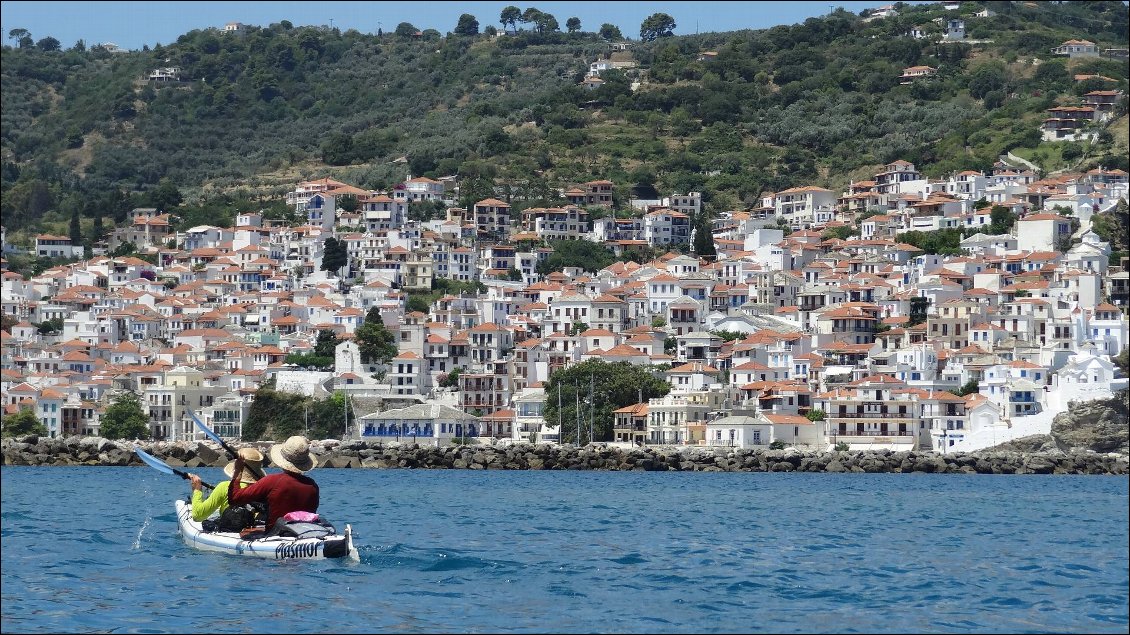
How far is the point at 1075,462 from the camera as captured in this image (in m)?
59.7

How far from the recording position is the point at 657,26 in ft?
591

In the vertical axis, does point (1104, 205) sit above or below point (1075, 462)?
above

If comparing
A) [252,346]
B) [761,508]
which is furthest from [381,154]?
[761,508]

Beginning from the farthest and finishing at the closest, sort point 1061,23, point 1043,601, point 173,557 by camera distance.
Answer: point 1061,23
point 173,557
point 1043,601

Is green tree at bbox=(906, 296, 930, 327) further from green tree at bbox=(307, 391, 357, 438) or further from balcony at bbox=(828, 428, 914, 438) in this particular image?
green tree at bbox=(307, 391, 357, 438)

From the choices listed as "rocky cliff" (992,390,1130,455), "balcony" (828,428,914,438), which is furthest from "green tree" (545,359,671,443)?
"rocky cliff" (992,390,1130,455)

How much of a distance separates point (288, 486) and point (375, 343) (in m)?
59.4

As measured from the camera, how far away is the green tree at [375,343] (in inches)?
3113

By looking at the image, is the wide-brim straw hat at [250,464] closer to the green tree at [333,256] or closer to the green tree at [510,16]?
the green tree at [333,256]

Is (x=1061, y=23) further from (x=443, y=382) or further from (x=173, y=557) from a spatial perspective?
(x=173, y=557)

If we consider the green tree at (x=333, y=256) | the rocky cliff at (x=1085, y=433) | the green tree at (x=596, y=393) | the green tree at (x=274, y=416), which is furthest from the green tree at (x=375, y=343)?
the rocky cliff at (x=1085, y=433)

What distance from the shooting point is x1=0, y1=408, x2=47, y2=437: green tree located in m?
68.2

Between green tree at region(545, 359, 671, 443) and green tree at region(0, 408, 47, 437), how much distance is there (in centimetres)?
1829

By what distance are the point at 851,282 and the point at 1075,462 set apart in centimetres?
2618
